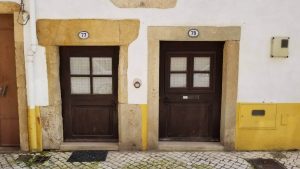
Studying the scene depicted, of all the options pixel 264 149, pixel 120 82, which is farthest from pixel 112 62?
pixel 264 149

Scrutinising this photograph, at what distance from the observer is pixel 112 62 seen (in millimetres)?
7070

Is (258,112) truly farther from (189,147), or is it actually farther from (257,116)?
(189,147)

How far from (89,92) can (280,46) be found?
382cm

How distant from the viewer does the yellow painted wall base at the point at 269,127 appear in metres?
6.98

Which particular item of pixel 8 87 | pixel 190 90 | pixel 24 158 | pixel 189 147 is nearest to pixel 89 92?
pixel 8 87

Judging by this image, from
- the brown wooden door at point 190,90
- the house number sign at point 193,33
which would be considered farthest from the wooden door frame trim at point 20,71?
the house number sign at point 193,33

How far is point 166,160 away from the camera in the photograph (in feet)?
21.7

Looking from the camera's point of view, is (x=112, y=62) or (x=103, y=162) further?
(x=112, y=62)

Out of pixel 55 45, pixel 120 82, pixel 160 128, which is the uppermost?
pixel 55 45

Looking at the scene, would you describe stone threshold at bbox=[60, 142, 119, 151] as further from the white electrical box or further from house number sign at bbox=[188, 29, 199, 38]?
the white electrical box

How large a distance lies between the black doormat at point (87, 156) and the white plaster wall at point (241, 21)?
1441mm

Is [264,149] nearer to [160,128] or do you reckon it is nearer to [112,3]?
[160,128]

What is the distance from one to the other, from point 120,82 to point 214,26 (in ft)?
6.84

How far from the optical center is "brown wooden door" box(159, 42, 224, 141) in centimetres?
709
